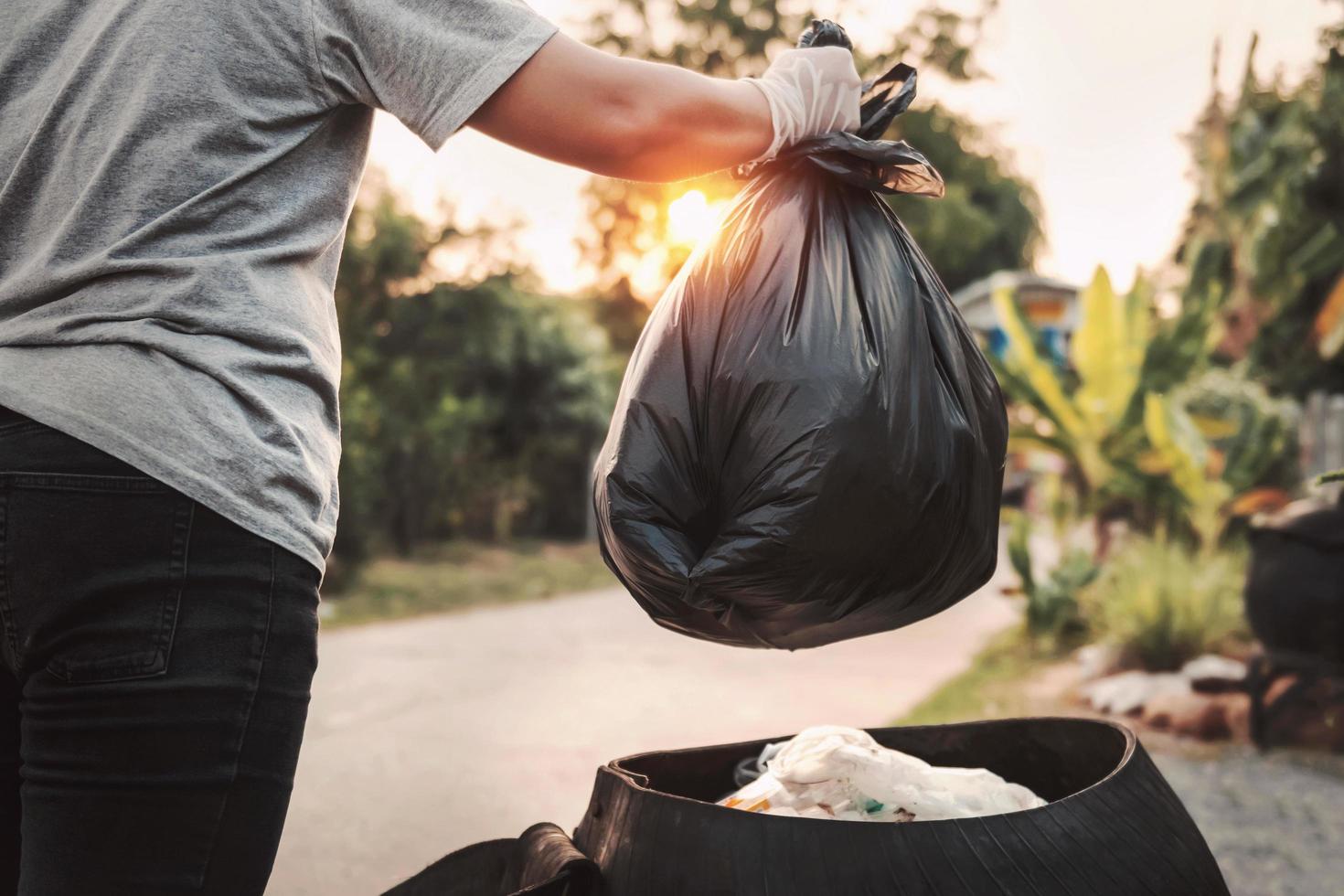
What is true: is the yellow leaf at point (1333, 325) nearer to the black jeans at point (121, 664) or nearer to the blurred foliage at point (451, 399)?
the blurred foliage at point (451, 399)

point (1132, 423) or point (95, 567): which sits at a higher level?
point (95, 567)

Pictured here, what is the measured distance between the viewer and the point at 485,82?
1.04m

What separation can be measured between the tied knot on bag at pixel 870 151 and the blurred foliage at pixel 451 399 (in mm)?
6952

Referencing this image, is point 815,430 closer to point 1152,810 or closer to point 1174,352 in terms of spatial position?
point 1152,810

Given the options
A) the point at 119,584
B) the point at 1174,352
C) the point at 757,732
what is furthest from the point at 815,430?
the point at 1174,352

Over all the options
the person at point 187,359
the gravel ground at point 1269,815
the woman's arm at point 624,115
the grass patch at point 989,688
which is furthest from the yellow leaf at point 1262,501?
the person at point 187,359

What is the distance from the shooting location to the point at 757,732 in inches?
179

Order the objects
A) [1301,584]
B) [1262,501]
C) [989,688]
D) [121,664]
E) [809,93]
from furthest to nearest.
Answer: [1262,501], [989,688], [1301,584], [809,93], [121,664]

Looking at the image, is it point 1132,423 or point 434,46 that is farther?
point 1132,423

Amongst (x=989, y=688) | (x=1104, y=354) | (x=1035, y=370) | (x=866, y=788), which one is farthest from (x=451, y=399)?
(x=866, y=788)

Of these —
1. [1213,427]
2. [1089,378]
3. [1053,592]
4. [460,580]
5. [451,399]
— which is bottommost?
[460,580]

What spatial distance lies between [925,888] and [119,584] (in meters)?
0.84

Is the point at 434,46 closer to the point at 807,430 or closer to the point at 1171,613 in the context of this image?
the point at 807,430

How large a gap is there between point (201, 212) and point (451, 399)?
936cm
